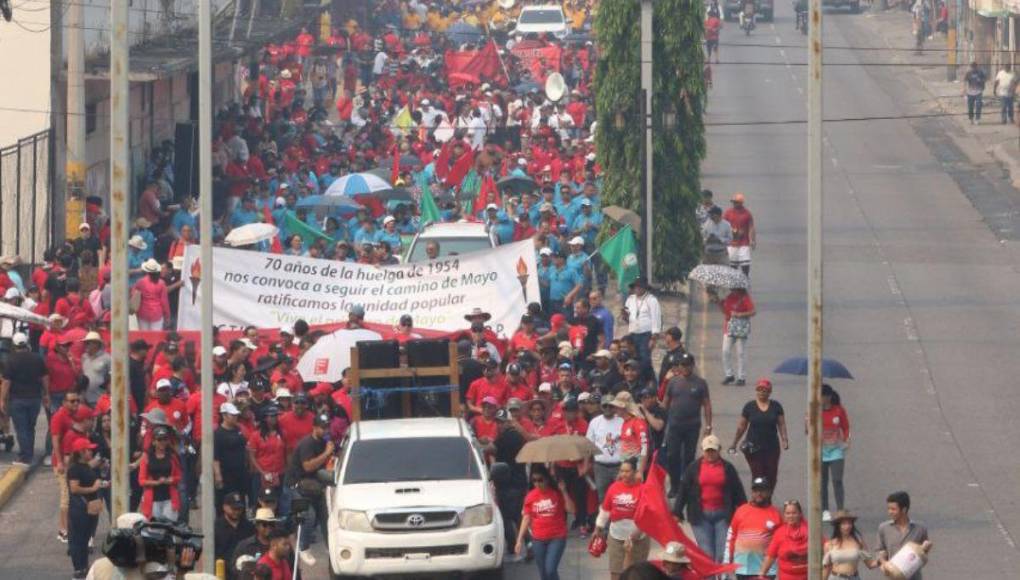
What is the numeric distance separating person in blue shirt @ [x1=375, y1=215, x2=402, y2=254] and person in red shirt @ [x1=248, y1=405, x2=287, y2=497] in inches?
440

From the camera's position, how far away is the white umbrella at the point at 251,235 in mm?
30453

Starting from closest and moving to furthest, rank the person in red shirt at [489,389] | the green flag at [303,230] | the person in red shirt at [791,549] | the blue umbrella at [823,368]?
the person in red shirt at [791,549], the blue umbrella at [823,368], the person in red shirt at [489,389], the green flag at [303,230]

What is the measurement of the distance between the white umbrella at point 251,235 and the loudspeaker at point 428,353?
334 inches

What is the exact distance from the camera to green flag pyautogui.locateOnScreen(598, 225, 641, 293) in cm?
3133

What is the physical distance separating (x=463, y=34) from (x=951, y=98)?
14770mm

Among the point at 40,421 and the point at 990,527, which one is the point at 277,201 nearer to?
the point at 40,421

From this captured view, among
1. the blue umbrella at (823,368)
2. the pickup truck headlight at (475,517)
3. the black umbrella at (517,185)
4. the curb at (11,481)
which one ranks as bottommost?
the curb at (11,481)

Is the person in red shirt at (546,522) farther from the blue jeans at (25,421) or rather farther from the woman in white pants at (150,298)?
the woman in white pants at (150,298)

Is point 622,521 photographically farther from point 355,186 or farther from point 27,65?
point 27,65

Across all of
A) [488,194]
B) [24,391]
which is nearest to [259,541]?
[24,391]

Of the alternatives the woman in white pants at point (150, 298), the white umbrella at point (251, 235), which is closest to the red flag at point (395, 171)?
the white umbrella at point (251, 235)

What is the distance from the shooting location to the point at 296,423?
69.9 ft

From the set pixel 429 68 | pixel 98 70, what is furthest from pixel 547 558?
pixel 429 68

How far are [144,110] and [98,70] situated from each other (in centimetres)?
610
